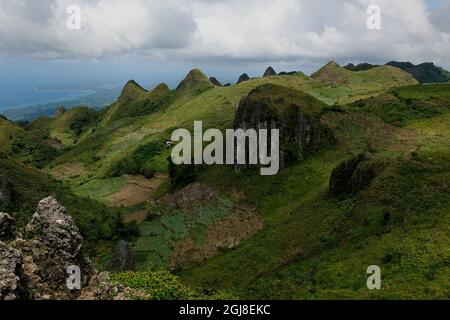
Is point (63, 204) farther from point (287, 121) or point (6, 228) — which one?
point (6, 228)

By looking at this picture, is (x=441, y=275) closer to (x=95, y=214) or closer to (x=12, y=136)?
(x=95, y=214)

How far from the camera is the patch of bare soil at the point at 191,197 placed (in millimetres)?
71062

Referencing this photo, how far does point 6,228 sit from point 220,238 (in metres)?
38.1

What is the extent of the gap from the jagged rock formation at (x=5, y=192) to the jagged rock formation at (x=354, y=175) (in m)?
42.0

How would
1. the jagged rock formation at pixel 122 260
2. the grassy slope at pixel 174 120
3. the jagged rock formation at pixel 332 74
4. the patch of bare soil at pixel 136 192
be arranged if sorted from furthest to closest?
the jagged rock formation at pixel 332 74 → the grassy slope at pixel 174 120 → the patch of bare soil at pixel 136 192 → the jagged rock formation at pixel 122 260

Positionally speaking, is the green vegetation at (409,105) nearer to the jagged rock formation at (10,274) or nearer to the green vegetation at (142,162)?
the green vegetation at (142,162)

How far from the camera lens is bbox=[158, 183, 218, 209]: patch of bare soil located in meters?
71.1

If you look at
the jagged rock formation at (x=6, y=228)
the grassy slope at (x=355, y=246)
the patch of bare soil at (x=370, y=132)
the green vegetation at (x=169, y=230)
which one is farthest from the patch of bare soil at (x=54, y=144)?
Result: the jagged rock formation at (x=6, y=228)

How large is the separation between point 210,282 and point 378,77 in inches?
6163

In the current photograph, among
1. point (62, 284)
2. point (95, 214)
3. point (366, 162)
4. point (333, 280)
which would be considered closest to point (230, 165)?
point (95, 214)

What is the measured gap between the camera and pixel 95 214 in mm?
70875

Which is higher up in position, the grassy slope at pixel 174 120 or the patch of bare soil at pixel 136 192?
the grassy slope at pixel 174 120

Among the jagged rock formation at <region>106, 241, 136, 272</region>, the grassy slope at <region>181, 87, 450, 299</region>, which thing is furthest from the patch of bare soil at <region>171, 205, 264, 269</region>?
the jagged rock formation at <region>106, 241, 136, 272</region>

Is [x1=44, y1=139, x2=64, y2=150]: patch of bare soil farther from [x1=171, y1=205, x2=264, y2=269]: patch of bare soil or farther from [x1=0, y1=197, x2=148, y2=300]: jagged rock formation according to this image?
[x1=0, y1=197, x2=148, y2=300]: jagged rock formation
